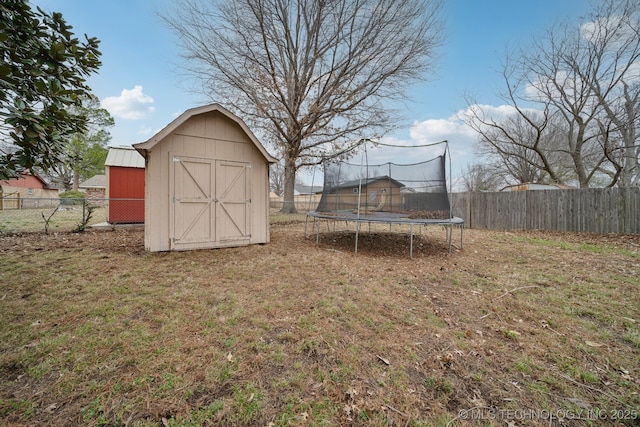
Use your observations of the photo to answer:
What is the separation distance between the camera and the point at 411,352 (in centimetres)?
222

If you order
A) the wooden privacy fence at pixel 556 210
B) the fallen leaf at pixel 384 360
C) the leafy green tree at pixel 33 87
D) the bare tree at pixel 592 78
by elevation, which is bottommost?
the fallen leaf at pixel 384 360

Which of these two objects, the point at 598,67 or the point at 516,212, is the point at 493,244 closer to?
the point at 516,212

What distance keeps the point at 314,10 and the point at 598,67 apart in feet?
40.5

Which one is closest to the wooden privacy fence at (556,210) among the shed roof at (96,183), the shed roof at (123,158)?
the shed roof at (123,158)

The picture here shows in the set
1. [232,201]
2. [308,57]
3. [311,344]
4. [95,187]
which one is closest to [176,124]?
[232,201]

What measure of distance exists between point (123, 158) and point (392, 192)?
9.76 metres

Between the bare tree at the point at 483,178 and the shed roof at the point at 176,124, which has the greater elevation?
the bare tree at the point at 483,178

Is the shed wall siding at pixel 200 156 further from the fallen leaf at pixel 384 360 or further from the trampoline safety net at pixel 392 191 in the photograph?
the fallen leaf at pixel 384 360

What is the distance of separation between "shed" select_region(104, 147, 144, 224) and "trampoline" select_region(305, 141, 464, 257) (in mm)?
7125

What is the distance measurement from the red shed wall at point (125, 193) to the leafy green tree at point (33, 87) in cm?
767

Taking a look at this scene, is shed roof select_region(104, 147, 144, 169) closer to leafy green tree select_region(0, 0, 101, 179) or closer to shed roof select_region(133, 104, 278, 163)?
shed roof select_region(133, 104, 278, 163)

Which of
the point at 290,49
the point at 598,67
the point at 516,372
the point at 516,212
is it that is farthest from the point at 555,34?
the point at 516,372

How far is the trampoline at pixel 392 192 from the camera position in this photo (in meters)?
6.44

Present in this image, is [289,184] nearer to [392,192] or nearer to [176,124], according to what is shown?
[392,192]
